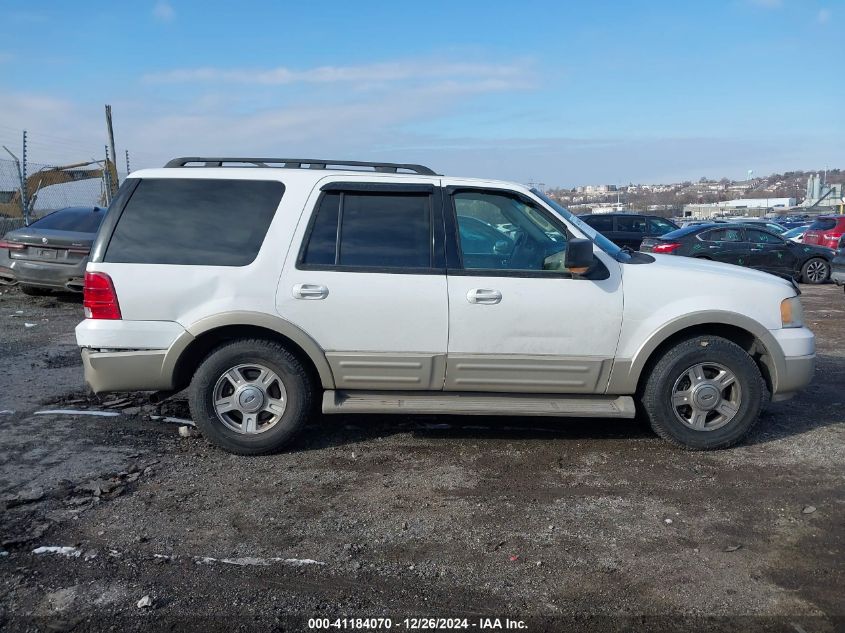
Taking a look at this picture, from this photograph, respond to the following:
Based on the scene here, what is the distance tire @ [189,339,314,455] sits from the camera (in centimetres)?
496

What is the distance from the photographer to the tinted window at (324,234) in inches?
197

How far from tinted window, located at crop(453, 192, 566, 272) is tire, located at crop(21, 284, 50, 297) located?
938 cm

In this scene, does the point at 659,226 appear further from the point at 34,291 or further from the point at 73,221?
the point at 34,291

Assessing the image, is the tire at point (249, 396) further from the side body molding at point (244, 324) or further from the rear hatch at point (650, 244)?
the rear hatch at point (650, 244)

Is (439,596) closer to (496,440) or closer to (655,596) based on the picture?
(655,596)

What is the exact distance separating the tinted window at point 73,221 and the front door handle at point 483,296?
8.40 m

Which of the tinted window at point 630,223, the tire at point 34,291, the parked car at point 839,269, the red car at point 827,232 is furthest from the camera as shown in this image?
the tinted window at point 630,223

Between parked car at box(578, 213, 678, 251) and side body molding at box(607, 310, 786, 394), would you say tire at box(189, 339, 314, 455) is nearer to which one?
side body molding at box(607, 310, 786, 394)

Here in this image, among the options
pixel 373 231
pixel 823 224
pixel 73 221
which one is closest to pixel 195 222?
pixel 373 231

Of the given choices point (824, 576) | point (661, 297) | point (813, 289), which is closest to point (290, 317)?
point (661, 297)

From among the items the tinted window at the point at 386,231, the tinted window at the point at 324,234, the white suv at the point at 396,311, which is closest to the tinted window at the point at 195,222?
the white suv at the point at 396,311

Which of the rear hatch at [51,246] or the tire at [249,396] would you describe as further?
the rear hatch at [51,246]

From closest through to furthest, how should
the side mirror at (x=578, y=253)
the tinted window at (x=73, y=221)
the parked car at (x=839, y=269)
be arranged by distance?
the side mirror at (x=578, y=253) → the tinted window at (x=73, y=221) → the parked car at (x=839, y=269)

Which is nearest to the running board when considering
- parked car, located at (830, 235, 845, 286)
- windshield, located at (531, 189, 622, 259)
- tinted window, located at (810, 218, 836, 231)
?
windshield, located at (531, 189, 622, 259)
